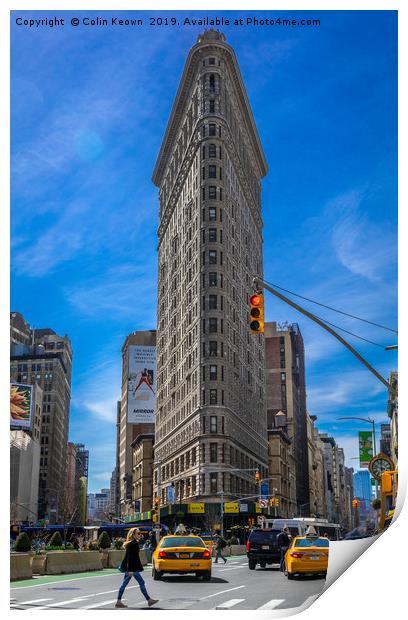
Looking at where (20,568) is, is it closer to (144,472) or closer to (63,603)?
(63,603)

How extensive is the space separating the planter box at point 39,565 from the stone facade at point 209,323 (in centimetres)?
819

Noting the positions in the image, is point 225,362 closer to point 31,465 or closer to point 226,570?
point 226,570

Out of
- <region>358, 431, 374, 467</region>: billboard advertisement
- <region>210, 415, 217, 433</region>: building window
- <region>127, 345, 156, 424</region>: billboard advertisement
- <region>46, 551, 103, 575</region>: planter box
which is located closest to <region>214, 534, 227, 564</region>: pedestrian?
<region>210, 415, 217, 433</region>: building window

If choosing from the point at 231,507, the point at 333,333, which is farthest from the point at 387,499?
the point at 231,507

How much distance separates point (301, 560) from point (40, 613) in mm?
5058

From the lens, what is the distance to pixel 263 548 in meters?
21.4

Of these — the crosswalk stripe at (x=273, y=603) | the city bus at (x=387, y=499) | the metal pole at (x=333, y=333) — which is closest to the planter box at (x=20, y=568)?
the crosswalk stripe at (x=273, y=603)

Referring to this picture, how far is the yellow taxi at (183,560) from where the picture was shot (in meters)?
13.7

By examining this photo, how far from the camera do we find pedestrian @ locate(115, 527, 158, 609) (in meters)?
11.7

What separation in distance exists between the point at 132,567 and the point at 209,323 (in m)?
21.0

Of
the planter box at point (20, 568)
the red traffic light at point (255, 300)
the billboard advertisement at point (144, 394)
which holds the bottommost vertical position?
the planter box at point (20, 568)

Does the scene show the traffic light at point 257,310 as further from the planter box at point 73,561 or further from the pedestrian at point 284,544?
the planter box at point 73,561

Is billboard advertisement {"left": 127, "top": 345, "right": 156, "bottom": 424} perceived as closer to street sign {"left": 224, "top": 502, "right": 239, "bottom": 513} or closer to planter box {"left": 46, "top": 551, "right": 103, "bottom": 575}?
street sign {"left": 224, "top": 502, "right": 239, "bottom": 513}
